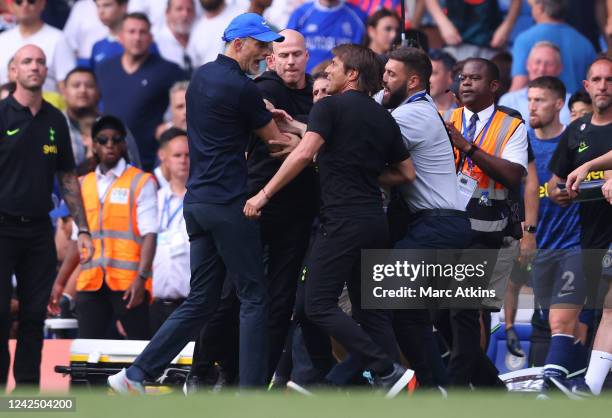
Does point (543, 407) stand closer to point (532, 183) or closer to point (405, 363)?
point (405, 363)

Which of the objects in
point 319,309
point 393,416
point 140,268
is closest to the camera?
point 393,416

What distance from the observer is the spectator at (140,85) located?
532 inches

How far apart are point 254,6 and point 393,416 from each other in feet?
12.9

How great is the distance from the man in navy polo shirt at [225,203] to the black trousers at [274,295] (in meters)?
0.44

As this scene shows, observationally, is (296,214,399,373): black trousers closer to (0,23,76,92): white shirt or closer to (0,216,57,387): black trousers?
(0,216,57,387): black trousers

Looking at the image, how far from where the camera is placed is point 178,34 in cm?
1430

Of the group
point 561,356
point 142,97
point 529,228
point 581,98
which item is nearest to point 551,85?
point 581,98

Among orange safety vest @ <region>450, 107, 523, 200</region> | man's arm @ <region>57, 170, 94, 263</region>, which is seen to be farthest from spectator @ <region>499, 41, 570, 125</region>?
man's arm @ <region>57, 170, 94, 263</region>

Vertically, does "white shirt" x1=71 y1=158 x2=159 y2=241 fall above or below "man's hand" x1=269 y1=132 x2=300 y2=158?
below

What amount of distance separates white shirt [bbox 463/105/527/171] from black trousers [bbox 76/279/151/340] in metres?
3.27

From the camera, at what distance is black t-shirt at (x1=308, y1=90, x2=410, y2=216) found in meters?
8.12

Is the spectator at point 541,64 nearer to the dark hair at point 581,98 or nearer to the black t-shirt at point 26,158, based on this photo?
the dark hair at point 581,98

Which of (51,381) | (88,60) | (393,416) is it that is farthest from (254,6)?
(88,60)

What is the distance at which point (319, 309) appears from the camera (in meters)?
8.14
